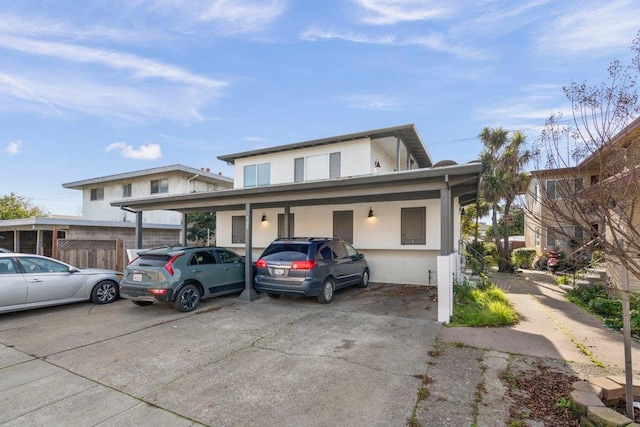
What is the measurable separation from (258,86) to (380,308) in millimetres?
11617

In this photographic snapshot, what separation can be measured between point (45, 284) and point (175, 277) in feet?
10.3

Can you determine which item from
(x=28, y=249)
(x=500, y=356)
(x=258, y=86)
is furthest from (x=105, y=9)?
(x=28, y=249)

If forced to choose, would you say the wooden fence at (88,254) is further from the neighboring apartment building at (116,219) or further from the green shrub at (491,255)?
the green shrub at (491,255)

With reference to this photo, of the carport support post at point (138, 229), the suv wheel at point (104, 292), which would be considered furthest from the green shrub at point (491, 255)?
the suv wheel at point (104, 292)

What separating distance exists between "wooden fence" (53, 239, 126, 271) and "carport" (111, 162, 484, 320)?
3.28 ft

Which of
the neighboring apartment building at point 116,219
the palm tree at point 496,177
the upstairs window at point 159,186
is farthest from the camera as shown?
the upstairs window at point 159,186

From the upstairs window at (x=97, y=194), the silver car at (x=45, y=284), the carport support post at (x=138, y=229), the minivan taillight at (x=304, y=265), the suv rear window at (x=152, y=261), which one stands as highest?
the upstairs window at (x=97, y=194)

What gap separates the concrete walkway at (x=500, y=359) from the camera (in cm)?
343

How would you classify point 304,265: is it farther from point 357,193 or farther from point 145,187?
point 145,187

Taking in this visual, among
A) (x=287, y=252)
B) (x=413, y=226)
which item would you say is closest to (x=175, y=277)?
(x=287, y=252)

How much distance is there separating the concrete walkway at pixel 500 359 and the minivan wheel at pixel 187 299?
5648 millimetres

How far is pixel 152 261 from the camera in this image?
7.56 meters

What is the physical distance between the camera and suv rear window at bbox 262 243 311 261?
26.3 ft

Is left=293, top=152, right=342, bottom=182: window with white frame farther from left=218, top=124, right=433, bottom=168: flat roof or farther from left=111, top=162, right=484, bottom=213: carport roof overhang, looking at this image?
left=111, top=162, right=484, bottom=213: carport roof overhang
